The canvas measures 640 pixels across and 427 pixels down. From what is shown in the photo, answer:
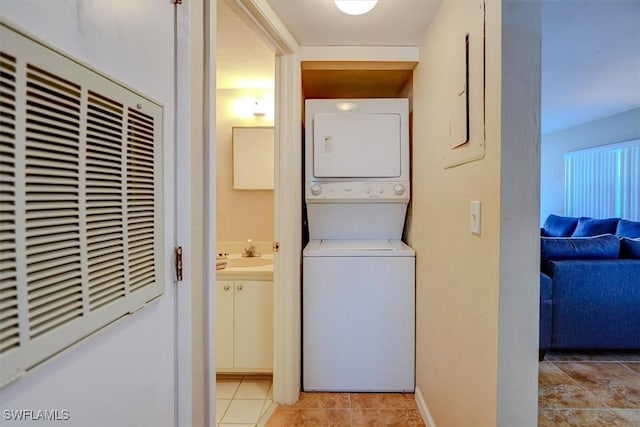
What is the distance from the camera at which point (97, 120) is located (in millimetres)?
634

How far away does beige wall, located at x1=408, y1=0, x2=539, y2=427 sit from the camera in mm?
1069

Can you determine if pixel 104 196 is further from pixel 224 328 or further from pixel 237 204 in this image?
pixel 237 204

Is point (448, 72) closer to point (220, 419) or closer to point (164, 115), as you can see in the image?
point (164, 115)

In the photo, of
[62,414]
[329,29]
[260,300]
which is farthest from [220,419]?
[329,29]

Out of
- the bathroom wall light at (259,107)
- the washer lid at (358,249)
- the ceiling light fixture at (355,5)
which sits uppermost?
the ceiling light fixture at (355,5)

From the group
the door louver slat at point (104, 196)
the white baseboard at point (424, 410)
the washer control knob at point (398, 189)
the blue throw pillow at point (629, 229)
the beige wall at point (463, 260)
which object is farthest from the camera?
the blue throw pillow at point (629, 229)

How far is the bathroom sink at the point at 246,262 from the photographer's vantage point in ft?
8.51

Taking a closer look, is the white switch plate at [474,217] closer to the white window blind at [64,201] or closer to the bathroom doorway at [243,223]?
the white window blind at [64,201]

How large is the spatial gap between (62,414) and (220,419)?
1.61 metres

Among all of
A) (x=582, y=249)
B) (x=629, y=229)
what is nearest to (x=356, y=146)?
(x=582, y=249)

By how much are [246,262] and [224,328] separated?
0.53 m

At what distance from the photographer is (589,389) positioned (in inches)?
88.0

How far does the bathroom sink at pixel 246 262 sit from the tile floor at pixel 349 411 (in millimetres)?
965

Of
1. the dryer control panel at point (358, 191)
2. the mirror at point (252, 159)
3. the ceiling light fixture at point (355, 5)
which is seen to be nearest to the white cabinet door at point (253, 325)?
the dryer control panel at point (358, 191)
